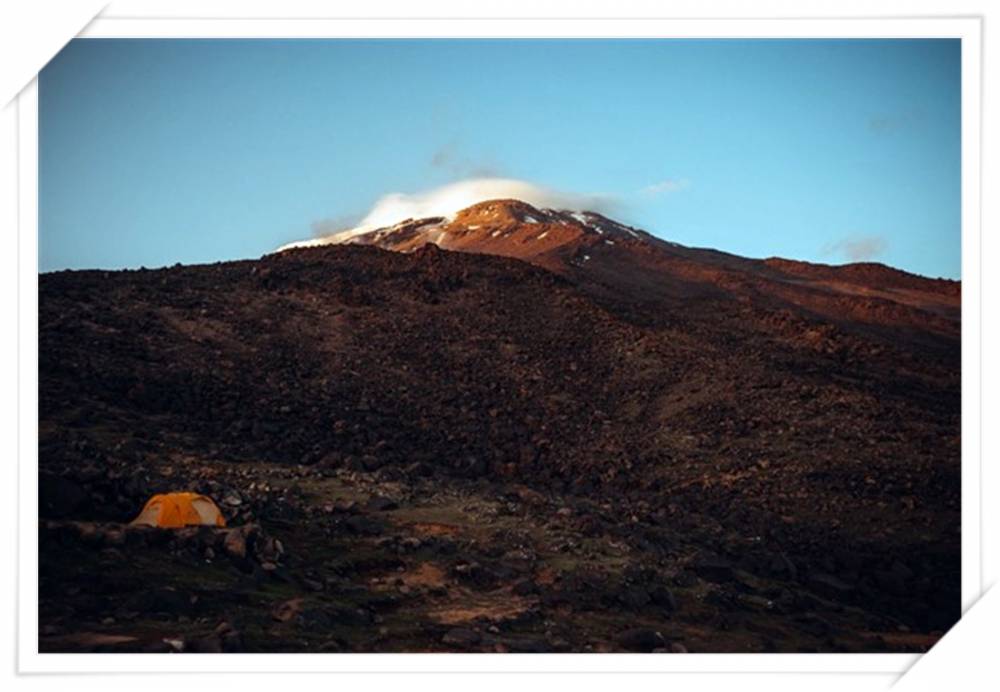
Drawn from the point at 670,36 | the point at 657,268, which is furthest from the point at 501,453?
the point at 657,268

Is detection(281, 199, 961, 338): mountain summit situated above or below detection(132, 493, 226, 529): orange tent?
above

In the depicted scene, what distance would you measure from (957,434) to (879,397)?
1042mm

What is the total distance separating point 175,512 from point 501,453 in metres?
3.74

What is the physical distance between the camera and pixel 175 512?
7.03 meters

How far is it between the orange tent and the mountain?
29 centimetres

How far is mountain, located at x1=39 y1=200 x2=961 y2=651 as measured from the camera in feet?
22.0

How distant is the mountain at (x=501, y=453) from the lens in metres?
6.71

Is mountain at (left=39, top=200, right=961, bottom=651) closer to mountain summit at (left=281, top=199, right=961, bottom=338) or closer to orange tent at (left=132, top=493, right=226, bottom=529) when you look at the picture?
mountain summit at (left=281, top=199, right=961, bottom=338)

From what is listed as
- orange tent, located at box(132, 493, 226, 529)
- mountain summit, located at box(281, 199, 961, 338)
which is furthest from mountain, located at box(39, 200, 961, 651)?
orange tent, located at box(132, 493, 226, 529)

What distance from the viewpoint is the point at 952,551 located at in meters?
8.41

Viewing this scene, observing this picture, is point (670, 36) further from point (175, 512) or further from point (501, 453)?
point (175, 512)

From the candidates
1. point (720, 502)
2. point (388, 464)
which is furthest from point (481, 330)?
point (720, 502)

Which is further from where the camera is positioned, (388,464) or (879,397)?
(879,397)
